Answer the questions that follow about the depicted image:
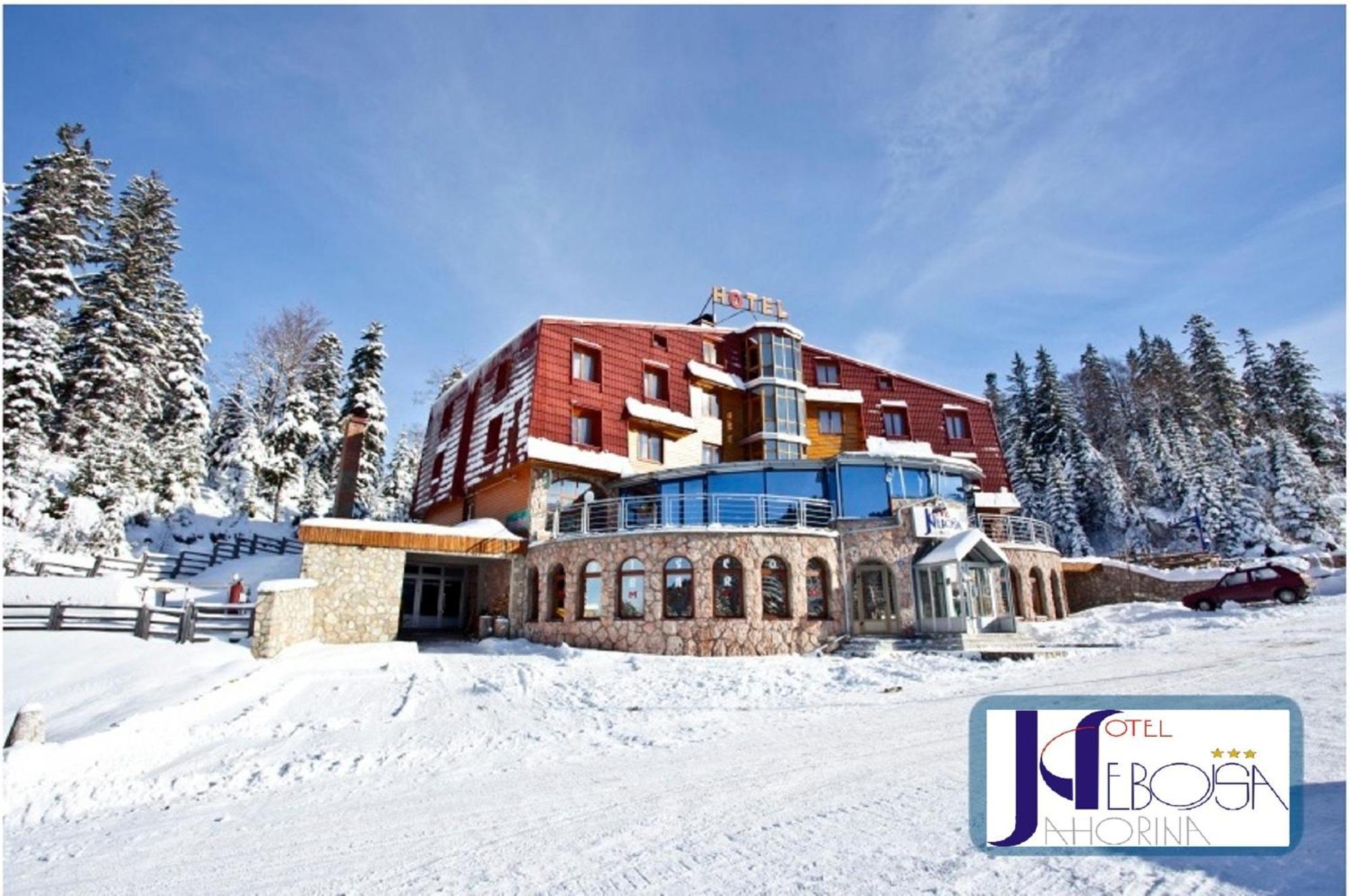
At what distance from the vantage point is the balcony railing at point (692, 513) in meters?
21.3

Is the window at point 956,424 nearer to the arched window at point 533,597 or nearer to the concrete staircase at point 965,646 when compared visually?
the concrete staircase at point 965,646

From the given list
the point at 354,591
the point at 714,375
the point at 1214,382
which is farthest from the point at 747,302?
the point at 1214,382

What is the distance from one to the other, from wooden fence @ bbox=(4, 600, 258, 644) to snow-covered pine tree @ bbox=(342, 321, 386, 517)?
1913 cm

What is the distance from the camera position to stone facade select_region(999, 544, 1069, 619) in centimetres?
2411

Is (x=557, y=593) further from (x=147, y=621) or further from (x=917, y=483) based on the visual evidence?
(x=917, y=483)

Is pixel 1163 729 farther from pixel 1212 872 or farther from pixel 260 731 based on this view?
pixel 260 731

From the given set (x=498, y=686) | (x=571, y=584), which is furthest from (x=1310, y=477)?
(x=498, y=686)

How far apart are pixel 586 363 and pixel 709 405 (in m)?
6.42

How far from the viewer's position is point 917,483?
78.7 feet

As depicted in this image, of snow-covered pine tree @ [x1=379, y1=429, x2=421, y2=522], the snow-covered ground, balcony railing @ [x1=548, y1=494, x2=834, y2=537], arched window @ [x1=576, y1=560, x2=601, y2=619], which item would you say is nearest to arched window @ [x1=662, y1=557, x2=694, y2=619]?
balcony railing @ [x1=548, y1=494, x2=834, y2=537]

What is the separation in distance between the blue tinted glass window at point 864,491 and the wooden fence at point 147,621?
59.5 ft

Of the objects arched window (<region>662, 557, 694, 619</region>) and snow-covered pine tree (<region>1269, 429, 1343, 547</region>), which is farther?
snow-covered pine tree (<region>1269, 429, 1343, 547</region>)

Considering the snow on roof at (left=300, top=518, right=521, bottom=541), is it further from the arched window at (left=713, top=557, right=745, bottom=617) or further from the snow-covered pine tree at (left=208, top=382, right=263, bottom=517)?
the snow-covered pine tree at (left=208, top=382, right=263, bottom=517)

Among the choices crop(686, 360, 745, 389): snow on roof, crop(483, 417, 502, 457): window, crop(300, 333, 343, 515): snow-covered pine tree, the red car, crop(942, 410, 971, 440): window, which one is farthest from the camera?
crop(300, 333, 343, 515): snow-covered pine tree
